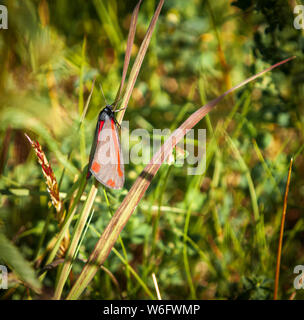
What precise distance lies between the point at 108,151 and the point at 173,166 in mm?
546

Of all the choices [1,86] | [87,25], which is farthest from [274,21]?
[87,25]

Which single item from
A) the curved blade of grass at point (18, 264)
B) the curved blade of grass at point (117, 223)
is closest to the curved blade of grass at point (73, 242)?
the curved blade of grass at point (117, 223)

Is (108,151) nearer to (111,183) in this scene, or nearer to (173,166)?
(111,183)

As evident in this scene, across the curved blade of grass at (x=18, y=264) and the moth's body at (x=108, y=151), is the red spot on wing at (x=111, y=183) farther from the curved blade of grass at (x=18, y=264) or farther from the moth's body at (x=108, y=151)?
the curved blade of grass at (x=18, y=264)

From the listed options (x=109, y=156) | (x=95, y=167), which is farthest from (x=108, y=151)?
(x=95, y=167)

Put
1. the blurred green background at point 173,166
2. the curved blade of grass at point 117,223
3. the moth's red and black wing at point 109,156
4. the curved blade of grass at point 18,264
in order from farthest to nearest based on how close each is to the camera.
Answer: the blurred green background at point 173,166
the moth's red and black wing at point 109,156
the curved blade of grass at point 117,223
the curved blade of grass at point 18,264

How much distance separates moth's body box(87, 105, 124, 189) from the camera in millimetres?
1142

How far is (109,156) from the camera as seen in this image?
124 centimetres

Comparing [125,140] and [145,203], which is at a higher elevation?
[125,140]

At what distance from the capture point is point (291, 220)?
6.77ft

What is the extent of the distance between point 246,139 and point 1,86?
1.52 meters

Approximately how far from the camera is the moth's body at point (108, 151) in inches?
44.9

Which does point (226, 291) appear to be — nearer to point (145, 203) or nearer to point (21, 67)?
point (145, 203)
